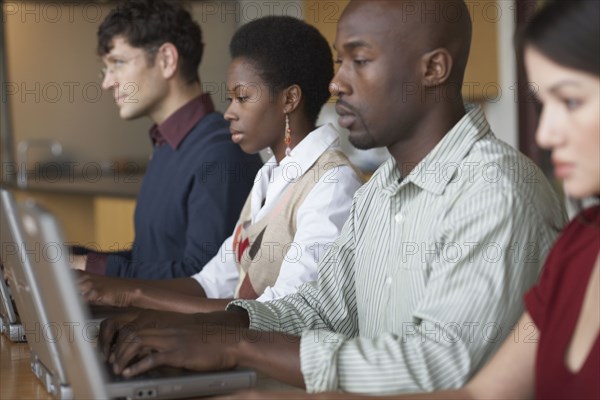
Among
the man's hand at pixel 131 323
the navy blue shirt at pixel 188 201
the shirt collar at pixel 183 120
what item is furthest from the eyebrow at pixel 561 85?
the shirt collar at pixel 183 120

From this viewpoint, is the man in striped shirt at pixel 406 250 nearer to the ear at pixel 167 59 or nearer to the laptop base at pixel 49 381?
the laptop base at pixel 49 381

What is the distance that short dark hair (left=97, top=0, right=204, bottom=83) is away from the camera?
271 cm

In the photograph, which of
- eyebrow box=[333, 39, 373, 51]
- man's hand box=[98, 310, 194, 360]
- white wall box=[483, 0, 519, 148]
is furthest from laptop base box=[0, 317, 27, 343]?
white wall box=[483, 0, 519, 148]

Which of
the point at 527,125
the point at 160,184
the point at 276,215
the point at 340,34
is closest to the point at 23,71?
the point at 527,125

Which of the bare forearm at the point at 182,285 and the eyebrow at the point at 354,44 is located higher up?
the eyebrow at the point at 354,44

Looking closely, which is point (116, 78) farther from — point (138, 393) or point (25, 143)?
point (25, 143)

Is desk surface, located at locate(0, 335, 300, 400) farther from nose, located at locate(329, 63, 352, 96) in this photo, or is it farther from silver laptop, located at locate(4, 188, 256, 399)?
nose, located at locate(329, 63, 352, 96)

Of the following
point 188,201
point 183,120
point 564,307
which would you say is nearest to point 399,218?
point 564,307

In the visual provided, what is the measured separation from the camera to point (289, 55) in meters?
2.15

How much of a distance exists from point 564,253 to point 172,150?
161 centimetres

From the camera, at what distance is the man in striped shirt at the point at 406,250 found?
1.31 m

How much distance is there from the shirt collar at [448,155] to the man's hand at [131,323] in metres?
0.41

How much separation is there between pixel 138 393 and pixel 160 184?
1.34m

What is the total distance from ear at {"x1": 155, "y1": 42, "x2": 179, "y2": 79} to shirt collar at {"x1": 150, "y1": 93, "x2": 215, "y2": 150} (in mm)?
107
